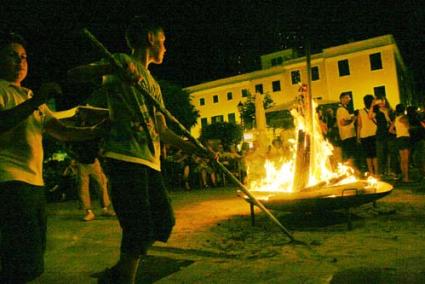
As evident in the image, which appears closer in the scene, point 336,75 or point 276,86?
point 336,75

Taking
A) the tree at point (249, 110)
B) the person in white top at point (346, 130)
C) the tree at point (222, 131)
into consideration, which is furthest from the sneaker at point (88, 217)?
the tree at point (249, 110)

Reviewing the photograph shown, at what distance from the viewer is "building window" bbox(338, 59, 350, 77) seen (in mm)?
39219

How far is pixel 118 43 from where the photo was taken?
1507 centimetres

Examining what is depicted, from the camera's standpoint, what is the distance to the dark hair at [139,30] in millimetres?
3055

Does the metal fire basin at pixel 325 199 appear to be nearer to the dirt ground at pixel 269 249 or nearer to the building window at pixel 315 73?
the dirt ground at pixel 269 249

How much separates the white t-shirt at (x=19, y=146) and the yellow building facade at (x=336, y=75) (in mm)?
31496

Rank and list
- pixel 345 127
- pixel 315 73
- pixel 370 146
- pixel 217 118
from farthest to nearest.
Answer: pixel 217 118
pixel 315 73
pixel 345 127
pixel 370 146

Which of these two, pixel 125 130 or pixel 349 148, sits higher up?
pixel 125 130

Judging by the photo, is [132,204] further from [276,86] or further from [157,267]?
[276,86]

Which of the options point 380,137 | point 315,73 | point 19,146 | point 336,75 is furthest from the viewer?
point 315,73

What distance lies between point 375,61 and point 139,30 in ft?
126

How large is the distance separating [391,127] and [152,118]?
27.5 feet

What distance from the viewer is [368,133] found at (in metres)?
9.94

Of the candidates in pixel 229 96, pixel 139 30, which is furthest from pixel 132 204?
pixel 229 96
